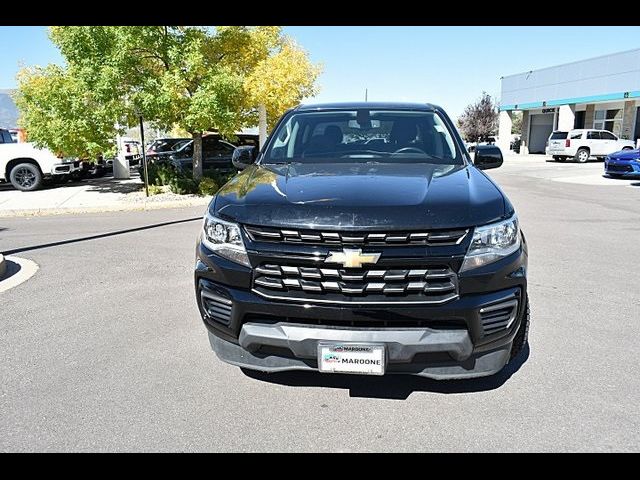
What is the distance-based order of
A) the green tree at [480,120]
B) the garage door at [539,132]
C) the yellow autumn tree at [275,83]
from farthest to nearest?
the green tree at [480,120], the garage door at [539,132], the yellow autumn tree at [275,83]

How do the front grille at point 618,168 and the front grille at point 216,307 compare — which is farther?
the front grille at point 618,168

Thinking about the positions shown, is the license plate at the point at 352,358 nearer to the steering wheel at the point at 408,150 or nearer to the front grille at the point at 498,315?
the front grille at the point at 498,315

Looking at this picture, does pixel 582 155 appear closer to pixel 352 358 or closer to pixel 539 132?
pixel 539 132

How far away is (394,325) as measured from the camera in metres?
2.56

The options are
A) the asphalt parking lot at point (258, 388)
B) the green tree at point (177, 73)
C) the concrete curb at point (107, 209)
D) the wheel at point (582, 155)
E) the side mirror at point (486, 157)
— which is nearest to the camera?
the asphalt parking lot at point (258, 388)

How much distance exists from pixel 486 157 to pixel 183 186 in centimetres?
→ 1024

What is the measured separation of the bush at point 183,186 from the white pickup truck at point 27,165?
3657 millimetres

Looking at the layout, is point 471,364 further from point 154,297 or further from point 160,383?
point 154,297

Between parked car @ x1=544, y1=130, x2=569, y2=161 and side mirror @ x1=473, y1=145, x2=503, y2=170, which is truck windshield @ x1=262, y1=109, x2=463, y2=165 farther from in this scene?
parked car @ x1=544, y1=130, x2=569, y2=161

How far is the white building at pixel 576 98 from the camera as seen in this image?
2788 cm

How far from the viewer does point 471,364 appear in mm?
2682

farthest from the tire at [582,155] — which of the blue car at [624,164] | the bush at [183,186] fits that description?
the bush at [183,186]

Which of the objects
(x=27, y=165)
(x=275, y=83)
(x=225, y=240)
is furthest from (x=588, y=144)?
(x=225, y=240)
